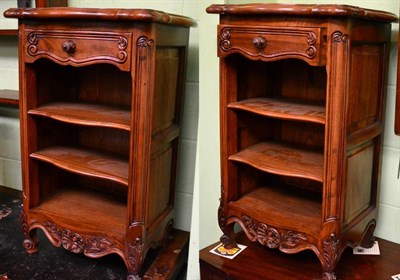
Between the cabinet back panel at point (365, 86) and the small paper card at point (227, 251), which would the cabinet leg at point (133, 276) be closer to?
the small paper card at point (227, 251)

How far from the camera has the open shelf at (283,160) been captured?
152 centimetres

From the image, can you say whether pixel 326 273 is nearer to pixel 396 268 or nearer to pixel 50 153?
pixel 396 268

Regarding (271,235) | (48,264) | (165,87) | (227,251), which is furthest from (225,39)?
(48,264)

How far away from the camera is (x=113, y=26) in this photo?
1.41 metres

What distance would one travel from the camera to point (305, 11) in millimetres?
1332

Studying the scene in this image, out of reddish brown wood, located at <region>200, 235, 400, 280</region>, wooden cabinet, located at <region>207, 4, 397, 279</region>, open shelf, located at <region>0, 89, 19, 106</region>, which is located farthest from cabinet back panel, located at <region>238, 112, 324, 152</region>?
open shelf, located at <region>0, 89, 19, 106</region>

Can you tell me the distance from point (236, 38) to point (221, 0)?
224 mm

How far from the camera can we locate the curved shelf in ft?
4.78

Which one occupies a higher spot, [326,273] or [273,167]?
[273,167]

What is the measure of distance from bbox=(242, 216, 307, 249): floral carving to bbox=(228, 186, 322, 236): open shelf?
0.02 meters

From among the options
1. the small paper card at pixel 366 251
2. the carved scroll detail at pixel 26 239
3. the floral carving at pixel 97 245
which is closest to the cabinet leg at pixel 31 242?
the carved scroll detail at pixel 26 239

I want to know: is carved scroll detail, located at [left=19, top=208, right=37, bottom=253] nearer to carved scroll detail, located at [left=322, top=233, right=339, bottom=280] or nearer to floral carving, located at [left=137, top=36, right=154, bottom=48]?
floral carving, located at [left=137, top=36, right=154, bottom=48]

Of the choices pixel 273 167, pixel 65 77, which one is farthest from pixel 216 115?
pixel 65 77

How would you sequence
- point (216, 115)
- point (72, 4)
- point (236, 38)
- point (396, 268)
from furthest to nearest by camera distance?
point (72, 4), point (216, 115), point (396, 268), point (236, 38)
